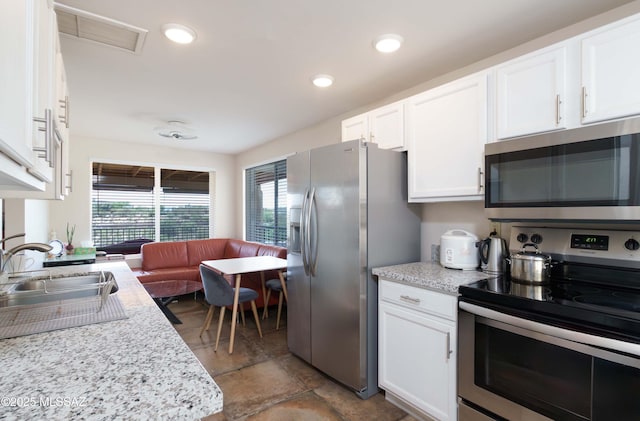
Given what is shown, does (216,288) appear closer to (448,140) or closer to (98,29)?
(98,29)

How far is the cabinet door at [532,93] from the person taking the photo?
5.17 ft

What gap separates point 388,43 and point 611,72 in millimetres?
1141

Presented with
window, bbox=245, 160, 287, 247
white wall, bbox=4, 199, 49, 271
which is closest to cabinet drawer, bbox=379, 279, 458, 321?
window, bbox=245, 160, 287, 247

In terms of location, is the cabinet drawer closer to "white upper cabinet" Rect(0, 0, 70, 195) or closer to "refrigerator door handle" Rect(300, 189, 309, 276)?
"refrigerator door handle" Rect(300, 189, 309, 276)

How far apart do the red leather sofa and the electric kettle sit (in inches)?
99.8

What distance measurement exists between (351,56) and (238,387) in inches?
100

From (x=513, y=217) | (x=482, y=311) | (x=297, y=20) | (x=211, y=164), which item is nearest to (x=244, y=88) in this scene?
(x=297, y=20)

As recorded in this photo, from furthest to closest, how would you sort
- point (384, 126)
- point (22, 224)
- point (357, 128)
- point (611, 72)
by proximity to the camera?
point (22, 224) → point (357, 128) → point (384, 126) → point (611, 72)

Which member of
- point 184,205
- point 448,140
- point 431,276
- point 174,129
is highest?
point 174,129

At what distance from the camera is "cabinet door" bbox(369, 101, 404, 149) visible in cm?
236

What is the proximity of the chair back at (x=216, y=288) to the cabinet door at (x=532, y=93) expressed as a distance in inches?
99.3

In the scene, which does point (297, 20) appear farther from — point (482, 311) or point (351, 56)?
point (482, 311)

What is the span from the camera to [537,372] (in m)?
1.37

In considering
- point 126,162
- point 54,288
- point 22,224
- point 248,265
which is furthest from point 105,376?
point 126,162
